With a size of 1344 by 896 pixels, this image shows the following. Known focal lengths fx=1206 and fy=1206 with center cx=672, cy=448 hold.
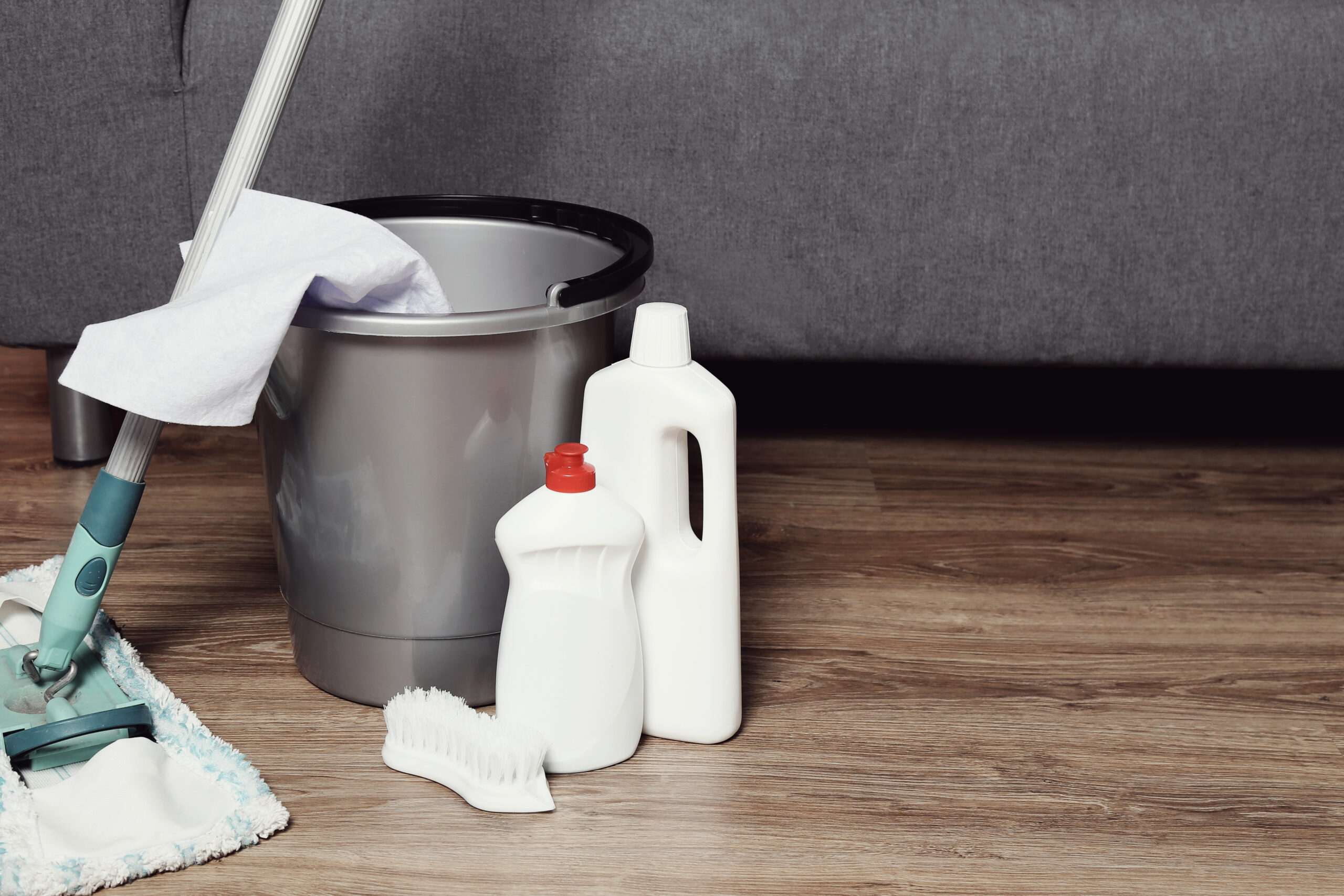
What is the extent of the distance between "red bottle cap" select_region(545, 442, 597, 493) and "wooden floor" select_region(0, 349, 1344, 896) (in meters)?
0.19

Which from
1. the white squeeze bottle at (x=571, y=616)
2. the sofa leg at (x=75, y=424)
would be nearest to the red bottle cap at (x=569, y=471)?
the white squeeze bottle at (x=571, y=616)

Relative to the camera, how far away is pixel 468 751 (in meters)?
0.75

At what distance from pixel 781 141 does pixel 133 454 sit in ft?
2.08

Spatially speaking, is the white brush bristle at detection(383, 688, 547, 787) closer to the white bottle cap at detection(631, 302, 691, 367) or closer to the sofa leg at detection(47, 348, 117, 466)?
the white bottle cap at detection(631, 302, 691, 367)

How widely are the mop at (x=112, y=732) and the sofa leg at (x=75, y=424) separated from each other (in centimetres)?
36

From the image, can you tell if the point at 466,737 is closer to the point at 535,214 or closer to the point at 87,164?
the point at 535,214

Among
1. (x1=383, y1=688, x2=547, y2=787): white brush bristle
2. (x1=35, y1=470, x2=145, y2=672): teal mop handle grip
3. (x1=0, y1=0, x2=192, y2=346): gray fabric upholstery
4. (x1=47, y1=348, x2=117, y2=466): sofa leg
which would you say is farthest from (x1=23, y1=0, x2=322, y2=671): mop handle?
(x1=47, y1=348, x2=117, y2=466): sofa leg

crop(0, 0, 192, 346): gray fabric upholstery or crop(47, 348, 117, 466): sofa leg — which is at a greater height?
crop(0, 0, 192, 346): gray fabric upholstery

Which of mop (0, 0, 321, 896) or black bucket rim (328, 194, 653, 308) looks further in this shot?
black bucket rim (328, 194, 653, 308)

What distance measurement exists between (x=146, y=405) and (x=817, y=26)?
69 centimetres

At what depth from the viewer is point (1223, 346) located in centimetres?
119

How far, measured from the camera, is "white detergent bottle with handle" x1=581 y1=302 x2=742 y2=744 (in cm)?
76

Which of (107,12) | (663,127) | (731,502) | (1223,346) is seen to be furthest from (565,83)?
(1223,346)

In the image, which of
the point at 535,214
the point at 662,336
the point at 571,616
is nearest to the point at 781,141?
the point at 535,214
